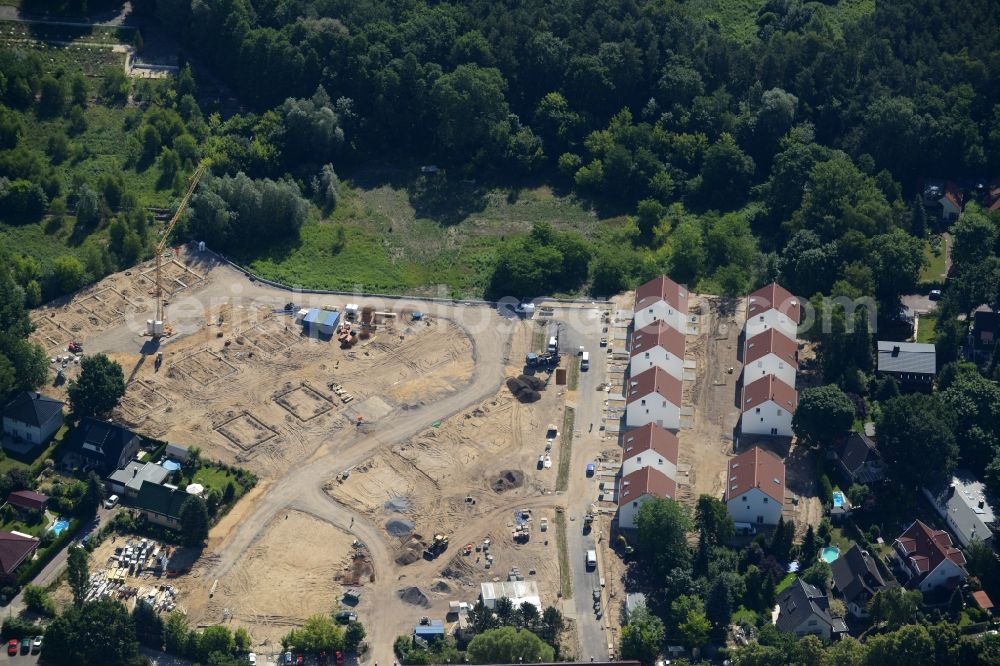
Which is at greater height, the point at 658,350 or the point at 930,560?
the point at 658,350

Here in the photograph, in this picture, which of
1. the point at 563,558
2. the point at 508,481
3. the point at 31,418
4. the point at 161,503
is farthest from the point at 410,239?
the point at 563,558

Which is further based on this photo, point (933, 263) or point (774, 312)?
point (933, 263)

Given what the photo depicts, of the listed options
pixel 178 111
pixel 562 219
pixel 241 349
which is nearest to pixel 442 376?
pixel 241 349

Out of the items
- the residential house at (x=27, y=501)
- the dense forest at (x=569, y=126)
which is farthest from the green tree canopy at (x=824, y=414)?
the residential house at (x=27, y=501)

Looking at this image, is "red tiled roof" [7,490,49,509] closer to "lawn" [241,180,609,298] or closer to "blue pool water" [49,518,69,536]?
"blue pool water" [49,518,69,536]

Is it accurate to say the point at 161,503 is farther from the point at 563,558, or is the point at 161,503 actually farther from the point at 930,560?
the point at 930,560
